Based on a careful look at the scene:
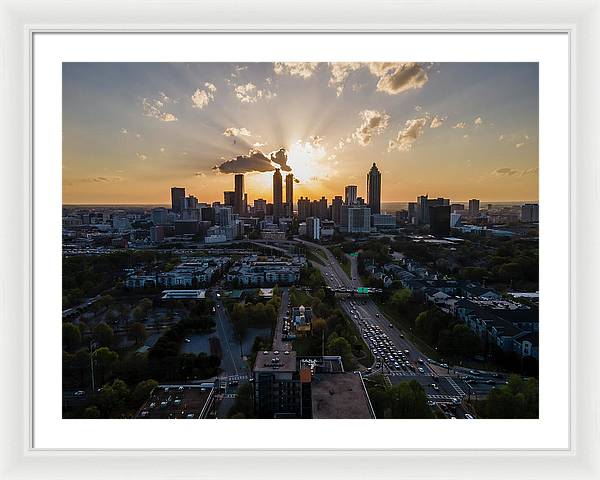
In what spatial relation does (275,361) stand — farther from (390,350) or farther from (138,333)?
(138,333)

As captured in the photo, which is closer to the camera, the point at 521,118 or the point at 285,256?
the point at 521,118

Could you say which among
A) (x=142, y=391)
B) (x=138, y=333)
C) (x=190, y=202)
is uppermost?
(x=190, y=202)

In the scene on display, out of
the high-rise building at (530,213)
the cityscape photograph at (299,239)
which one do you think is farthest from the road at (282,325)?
the high-rise building at (530,213)

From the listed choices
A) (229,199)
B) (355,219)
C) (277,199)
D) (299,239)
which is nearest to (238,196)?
(229,199)

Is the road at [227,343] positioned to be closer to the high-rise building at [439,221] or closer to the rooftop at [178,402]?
the rooftop at [178,402]
